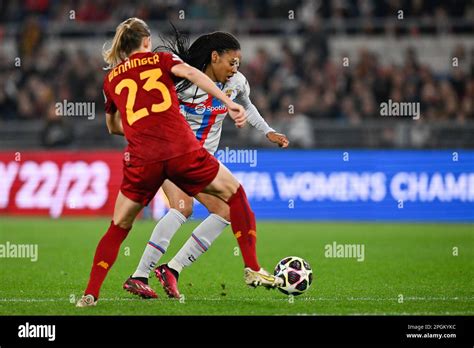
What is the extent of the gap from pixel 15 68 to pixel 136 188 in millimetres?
15632

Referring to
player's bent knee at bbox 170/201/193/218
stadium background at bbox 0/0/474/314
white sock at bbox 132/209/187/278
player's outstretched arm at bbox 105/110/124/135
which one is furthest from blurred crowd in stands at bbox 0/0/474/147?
player's outstretched arm at bbox 105/110/124/135

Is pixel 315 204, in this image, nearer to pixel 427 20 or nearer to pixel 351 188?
pixel 351 188

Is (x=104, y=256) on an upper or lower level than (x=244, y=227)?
lower

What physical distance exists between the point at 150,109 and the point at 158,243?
5.29ft

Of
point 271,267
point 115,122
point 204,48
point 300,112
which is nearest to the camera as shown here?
point 115,122

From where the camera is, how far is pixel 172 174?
7.73 m

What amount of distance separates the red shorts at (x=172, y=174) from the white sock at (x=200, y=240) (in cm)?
105

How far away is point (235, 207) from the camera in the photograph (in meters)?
8.12

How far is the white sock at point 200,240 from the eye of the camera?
884 cm

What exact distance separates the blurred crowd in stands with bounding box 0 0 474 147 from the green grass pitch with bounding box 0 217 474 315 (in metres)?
3.47

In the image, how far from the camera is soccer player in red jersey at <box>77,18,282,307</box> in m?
7.66

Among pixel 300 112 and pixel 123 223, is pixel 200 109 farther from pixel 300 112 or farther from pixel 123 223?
pixel 300 112

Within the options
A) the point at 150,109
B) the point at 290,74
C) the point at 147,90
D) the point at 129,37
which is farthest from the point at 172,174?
the point at 290,74
